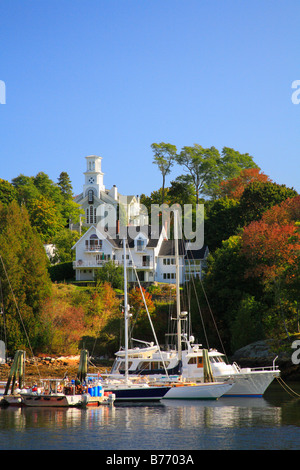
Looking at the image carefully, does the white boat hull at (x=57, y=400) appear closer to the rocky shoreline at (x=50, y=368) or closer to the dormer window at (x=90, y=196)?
the rocky shoreline at (x=50, y=368)

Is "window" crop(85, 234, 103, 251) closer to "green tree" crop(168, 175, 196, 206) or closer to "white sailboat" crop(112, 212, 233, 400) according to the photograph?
"green tree" crop(168, 175, 196, 206)

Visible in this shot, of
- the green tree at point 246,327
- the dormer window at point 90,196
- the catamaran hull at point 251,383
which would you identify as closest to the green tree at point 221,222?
the green tree at point 246,327

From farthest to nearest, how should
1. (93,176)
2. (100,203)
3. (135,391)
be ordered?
(93,176) → (100,203) → (135,391)

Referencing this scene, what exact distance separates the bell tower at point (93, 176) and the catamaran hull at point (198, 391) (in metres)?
72.0

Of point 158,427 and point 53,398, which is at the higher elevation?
point 53,398

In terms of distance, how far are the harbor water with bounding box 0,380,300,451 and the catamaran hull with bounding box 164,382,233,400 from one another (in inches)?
30.5

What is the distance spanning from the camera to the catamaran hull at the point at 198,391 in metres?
43.3

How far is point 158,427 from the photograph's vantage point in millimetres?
32438

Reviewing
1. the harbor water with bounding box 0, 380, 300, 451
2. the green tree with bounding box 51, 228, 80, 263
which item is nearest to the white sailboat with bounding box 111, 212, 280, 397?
the harbor water with bounding box 0, 380, 300, 451

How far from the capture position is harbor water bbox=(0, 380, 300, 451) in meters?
28.2

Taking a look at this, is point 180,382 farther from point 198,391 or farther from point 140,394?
point 140,394

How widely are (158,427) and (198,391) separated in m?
11.4

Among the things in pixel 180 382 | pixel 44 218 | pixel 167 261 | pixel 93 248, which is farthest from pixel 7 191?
pixel 180 382
